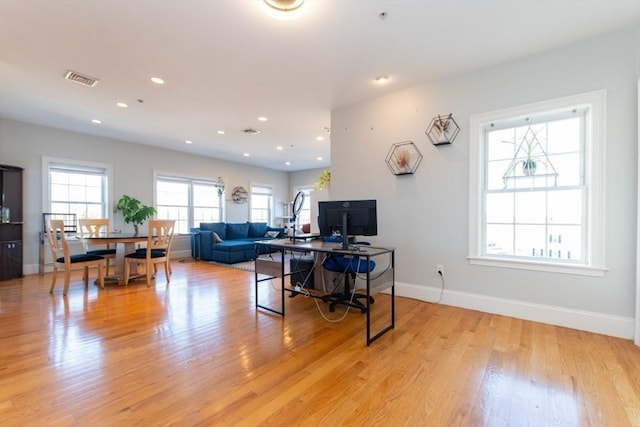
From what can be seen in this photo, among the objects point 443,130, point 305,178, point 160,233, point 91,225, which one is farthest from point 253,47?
point 305,178

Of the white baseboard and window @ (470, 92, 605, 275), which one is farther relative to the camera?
window @ (470, 92, 605, 275)

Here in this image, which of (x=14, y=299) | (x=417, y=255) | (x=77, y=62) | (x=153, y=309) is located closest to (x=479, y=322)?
(x=417, y=255)

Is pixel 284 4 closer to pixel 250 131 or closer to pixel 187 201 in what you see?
pixel 250 131

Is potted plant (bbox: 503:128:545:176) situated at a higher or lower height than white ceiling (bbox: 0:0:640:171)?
lower

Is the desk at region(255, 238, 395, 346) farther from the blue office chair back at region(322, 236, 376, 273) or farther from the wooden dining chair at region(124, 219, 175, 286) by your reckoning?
the wooden dining chair at region(124, 219, 175, 286)

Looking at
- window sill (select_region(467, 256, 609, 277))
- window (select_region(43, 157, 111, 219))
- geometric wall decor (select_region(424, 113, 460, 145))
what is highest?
geometric wall decor (select_region(424, 113, 460, 145))

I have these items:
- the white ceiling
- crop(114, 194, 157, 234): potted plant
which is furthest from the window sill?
crop(114, 194, 157, 234): potted plant

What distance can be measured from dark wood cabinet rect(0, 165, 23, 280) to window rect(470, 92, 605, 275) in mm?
6561

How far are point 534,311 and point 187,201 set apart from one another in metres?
7.10

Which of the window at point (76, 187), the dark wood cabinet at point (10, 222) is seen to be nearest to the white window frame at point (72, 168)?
the window at point (76, 187)

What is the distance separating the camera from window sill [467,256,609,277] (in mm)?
2555

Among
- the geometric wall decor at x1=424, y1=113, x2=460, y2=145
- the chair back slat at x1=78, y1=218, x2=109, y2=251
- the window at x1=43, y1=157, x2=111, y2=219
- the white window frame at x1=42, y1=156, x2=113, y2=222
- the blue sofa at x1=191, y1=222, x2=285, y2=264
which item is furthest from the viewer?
the blue sofa at x1=191, y1=222, x2=285, y2=264

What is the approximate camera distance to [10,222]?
4453 mm

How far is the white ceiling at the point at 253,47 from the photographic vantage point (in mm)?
2166
